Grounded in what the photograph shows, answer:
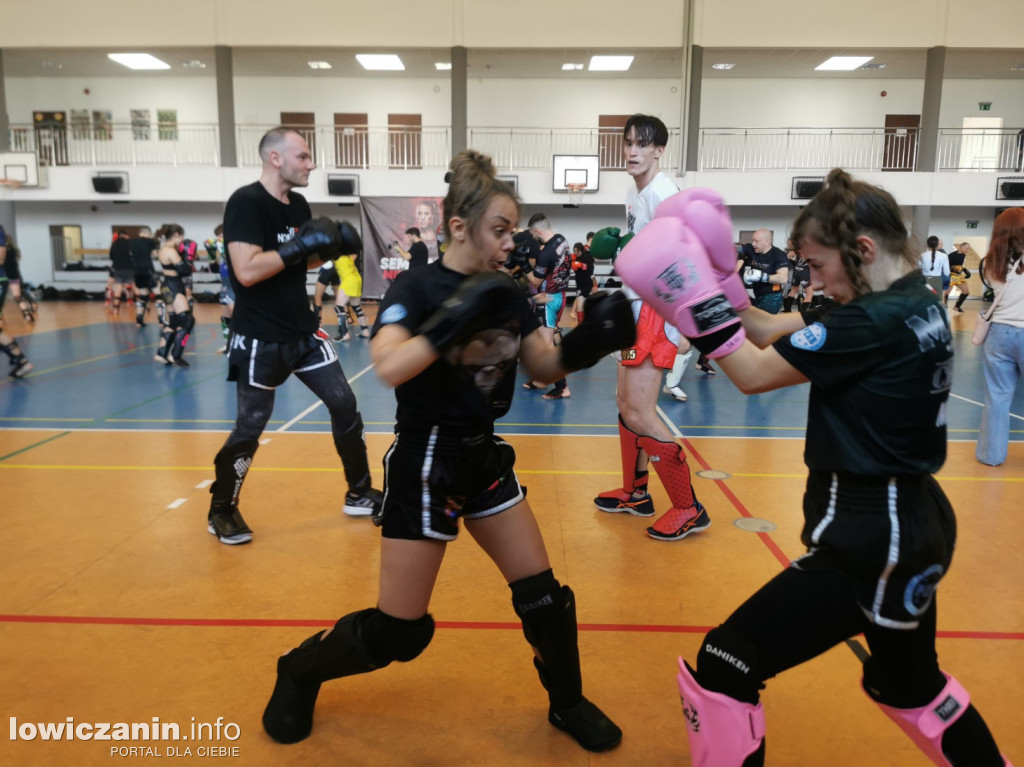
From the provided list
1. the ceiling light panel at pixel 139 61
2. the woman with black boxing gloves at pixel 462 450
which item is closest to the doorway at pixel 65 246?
the ceiling light panel at pixel 139 61

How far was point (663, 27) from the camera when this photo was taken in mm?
16469

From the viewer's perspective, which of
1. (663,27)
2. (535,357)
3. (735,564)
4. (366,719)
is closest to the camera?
(535,357)

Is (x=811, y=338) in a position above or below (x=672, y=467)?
above

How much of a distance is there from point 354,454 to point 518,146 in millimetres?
17682

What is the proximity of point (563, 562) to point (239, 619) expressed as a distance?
1.39 m

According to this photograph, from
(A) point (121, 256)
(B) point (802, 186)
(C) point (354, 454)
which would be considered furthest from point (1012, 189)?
(A) point (121, 256)

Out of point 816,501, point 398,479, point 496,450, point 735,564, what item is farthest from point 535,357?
point 735,564

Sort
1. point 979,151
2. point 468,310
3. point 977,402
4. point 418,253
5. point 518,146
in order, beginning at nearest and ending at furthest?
point 468,310
point 418,253
point 977,402
point 518,146
point 979,151

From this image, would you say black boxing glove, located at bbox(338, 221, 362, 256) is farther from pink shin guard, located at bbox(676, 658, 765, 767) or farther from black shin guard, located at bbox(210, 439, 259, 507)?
pink shin guard, located at bbox(676, 658, 765, 767)

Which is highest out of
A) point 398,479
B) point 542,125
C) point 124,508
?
point 542,125

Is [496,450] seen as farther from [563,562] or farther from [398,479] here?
[563,562]

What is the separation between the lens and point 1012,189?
17.5 metres

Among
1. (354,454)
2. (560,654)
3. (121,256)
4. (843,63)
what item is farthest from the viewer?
(843,63)

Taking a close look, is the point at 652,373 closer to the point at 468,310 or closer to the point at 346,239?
the point at 346,239
